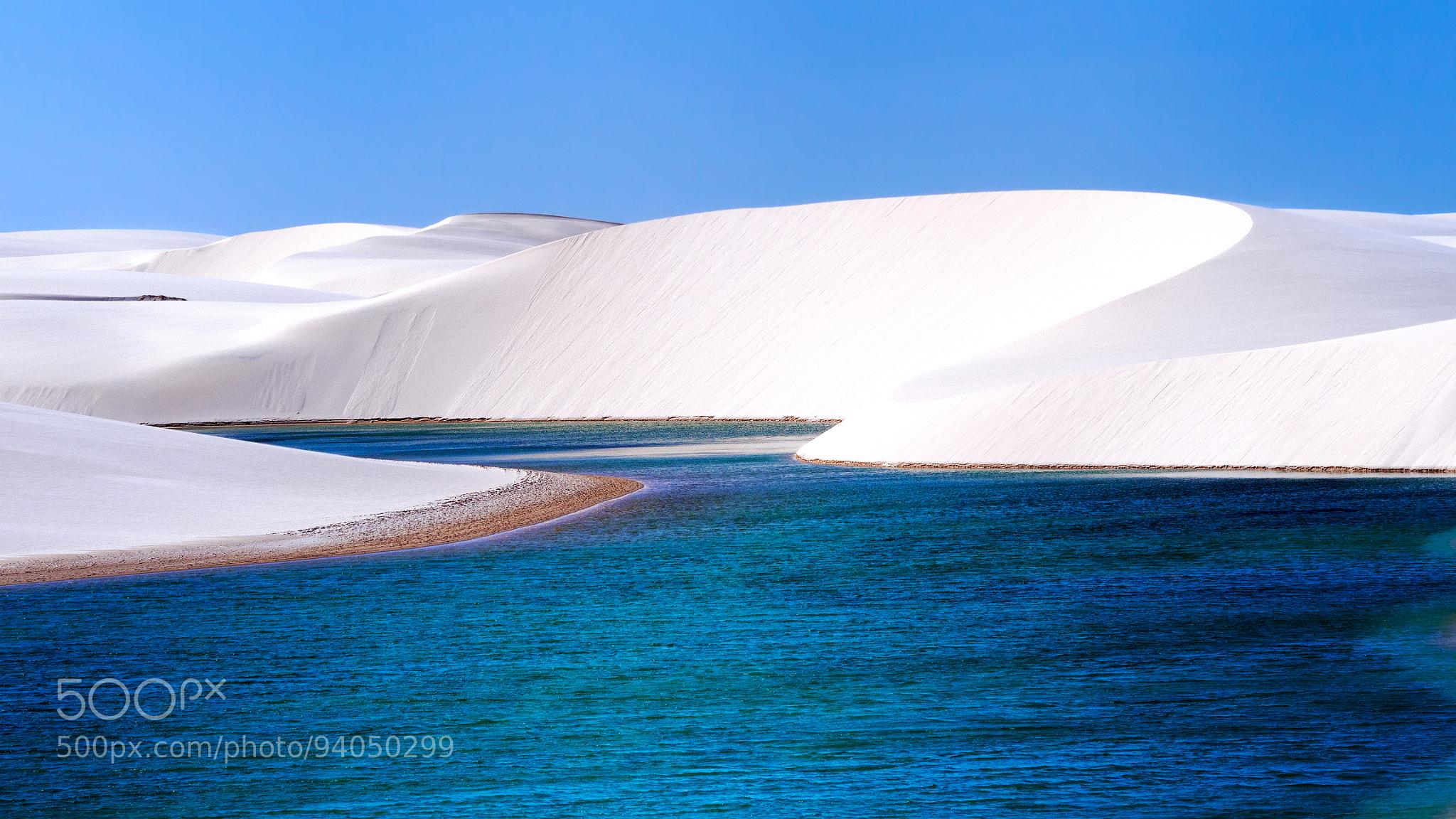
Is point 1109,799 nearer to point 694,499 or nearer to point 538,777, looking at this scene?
point 538,777

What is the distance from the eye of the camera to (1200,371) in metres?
37.4

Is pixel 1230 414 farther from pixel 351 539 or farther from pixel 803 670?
pixel 803 670

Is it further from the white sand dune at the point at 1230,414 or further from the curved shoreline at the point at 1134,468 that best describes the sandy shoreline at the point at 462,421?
the white sand dune at the point at 1230,414

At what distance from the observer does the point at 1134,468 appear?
120ft

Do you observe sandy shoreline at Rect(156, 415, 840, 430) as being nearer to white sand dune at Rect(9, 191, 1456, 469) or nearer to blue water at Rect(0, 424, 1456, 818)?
white sand dune at Rect(9, 191, 1456, 469)

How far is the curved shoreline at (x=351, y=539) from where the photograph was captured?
2241cm

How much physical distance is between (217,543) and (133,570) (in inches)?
90.5

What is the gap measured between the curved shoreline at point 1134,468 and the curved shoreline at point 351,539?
811 centimetres

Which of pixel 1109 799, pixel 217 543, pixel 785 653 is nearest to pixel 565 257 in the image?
pixel 217 543

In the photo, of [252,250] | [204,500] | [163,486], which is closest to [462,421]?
→ [163,486]

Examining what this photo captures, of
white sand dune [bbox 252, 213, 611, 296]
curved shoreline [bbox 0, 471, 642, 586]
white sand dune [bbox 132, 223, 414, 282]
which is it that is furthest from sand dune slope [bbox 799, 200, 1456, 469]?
white sand dune [bbox 132, 223, 414, 282]

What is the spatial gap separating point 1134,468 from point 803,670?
2288 centimetres

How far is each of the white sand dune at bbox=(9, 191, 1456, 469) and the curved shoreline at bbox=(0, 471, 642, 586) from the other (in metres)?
11.4

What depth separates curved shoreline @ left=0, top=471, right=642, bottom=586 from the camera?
882 inches
